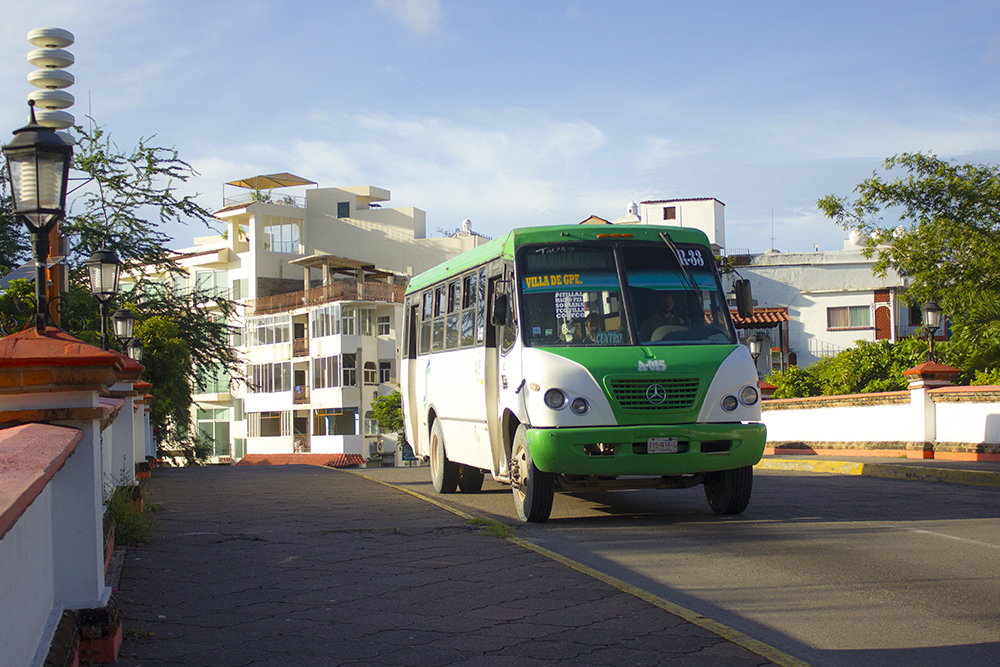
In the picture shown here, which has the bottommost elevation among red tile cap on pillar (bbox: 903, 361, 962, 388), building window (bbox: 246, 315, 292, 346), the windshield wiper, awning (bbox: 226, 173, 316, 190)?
red tile cap on pillar (bbox: 903, 361, 962, 388)

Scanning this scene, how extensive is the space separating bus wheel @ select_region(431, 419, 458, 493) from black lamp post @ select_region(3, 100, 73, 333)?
24.4 feet

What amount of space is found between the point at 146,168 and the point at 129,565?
2467 cm

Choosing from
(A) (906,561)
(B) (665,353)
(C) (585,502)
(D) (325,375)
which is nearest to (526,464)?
(B) (665,353)

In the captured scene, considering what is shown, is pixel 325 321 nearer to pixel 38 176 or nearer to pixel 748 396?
Result: pixel 748 396

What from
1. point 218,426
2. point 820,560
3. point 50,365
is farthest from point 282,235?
point 50,365

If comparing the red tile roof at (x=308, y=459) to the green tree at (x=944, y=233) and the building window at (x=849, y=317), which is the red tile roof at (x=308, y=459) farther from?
the green tree at (x=944, y=233)

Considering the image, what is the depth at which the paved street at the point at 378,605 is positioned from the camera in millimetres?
5301

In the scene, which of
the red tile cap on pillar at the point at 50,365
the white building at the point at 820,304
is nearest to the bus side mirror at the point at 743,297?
the red tile cap on pillar at the point at 50,365

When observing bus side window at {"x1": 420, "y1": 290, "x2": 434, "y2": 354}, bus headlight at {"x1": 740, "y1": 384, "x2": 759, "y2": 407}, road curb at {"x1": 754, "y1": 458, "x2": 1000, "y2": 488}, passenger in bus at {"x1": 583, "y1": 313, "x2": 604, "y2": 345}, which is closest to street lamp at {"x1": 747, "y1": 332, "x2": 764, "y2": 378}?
bus headlight at {"x1": 740, "y1": 384, "x2": 759, "y2": 407}

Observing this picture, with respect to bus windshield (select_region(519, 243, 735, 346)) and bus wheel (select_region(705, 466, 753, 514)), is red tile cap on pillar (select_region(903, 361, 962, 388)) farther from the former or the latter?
bus windshield (select_region(519, 243, 735, 346))

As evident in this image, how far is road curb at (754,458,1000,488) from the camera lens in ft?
48.3

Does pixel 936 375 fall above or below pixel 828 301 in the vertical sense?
below

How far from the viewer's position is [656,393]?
10.1m

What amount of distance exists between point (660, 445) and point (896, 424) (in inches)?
537
